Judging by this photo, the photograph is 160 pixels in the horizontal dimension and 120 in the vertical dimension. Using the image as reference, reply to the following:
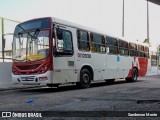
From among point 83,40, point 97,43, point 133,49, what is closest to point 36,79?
point 83,40

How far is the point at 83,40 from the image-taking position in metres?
14.0

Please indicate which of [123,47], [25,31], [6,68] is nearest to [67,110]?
[25,31]

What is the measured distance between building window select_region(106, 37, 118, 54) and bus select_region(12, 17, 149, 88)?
2.56 feet

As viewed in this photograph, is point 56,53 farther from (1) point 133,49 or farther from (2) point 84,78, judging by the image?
(1) point 133,49

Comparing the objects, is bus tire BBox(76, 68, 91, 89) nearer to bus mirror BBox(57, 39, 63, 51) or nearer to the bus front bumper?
bus mirror BBox(57, 39, 63, 51)

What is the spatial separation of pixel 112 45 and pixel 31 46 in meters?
6.34

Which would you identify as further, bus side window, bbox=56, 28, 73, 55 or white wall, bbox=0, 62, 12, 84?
white wall, bbox=0, 62, 12, 84

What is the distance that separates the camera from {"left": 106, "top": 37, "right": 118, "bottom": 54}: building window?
54.3ft

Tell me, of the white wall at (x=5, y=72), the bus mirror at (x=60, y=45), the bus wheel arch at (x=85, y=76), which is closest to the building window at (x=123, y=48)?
the bus wheel arch at (x=85, y=76)

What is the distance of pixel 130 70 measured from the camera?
1952 centimetres

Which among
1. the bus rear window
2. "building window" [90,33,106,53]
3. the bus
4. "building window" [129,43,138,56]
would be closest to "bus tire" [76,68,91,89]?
the bus

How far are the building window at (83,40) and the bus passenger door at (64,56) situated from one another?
560mm

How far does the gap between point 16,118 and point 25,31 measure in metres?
7.32

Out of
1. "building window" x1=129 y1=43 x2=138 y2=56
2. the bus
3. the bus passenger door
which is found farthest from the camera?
"building window" x1=129 y1=43 x2=138 y2=56
